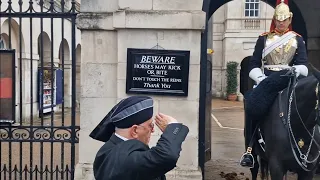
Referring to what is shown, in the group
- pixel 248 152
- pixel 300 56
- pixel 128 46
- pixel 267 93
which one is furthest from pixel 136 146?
pixel 300 56

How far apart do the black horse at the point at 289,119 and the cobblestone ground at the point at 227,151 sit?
309 cm

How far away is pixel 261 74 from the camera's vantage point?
594 cm

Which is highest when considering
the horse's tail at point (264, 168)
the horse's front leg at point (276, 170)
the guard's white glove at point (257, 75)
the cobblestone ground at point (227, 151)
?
the guard's white glove at point (257, 75)

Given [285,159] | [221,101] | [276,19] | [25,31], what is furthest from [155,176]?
[221,101]

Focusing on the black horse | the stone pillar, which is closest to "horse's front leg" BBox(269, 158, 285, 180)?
the black horse

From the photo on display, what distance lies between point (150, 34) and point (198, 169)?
2.11 metres

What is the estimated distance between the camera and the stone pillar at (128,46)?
6160 millimetres

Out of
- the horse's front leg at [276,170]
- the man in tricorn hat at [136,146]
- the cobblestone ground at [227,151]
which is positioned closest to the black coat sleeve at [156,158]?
the man in tricorn hat at [136,146]

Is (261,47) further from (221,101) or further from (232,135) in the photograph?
(221,101)

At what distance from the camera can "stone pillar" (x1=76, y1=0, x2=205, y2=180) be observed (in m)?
6.16

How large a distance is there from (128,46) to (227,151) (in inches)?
244

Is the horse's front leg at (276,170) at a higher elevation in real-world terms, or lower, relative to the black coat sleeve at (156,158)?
lower

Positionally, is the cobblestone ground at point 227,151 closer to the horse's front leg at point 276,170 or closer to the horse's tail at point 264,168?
the horse's tail at point 264,168

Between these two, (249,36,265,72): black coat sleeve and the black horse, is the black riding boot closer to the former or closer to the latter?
the black horse
